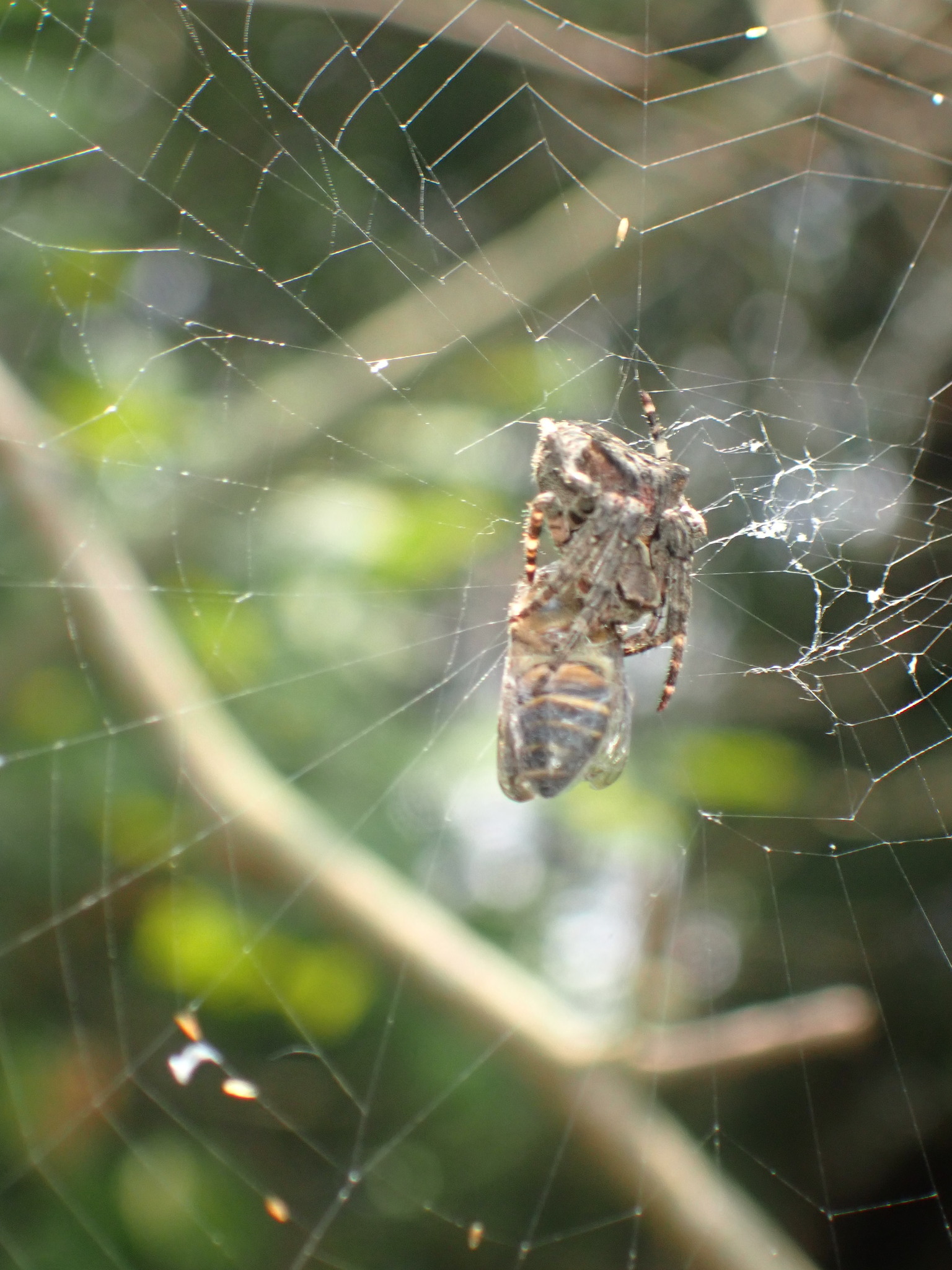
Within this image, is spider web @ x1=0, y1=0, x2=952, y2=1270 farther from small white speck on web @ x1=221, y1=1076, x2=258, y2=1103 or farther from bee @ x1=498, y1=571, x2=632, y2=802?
bee @ x1=498, y1=571, x2=632, y2=802

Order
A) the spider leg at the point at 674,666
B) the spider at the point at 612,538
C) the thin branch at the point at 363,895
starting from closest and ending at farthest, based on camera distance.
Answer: the spider at the point at 612,538, the spider leg at the point at 674,666, the thin branch at the point at 363,895

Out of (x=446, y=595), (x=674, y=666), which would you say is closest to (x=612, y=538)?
(x=674, y=666)

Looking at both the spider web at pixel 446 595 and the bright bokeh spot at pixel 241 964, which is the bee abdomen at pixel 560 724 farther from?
the bright bokeh spot at pixel 241 964

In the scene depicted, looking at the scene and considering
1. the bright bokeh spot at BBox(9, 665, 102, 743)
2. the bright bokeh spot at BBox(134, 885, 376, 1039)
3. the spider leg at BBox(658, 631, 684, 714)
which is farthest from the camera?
the bright bokeh spot at BBox(9, 665, 102, 743)

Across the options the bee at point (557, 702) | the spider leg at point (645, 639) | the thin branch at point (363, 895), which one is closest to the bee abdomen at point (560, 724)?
the bee at point (557, 702)

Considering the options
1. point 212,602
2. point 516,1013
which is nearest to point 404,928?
point 516,1013

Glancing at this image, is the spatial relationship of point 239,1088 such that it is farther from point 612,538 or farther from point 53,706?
point 612,538

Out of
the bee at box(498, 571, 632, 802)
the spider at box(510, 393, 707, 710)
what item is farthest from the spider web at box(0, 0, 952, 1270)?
the bee at box(498, 571, 632, 802)

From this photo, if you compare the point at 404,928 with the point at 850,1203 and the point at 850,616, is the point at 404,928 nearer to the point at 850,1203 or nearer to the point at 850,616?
the point at 850,616
